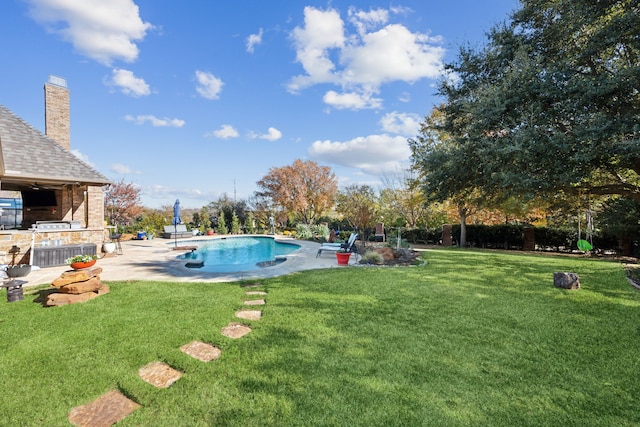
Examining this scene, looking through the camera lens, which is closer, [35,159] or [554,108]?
[554,108]

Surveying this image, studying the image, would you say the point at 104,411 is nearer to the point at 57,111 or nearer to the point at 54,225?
the point at 54,225

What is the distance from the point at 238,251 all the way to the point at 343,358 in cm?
1400

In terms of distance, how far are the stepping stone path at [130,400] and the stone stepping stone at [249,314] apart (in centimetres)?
32

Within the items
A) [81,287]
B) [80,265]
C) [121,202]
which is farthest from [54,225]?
[121,202]

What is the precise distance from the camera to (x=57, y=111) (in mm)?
12016

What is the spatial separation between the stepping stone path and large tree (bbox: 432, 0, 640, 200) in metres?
7.70

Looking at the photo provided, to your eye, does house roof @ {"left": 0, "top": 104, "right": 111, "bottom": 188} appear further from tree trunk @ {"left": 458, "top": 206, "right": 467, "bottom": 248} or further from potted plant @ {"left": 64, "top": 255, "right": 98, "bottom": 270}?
tree trunk @ {"left": 458, "top": 206, "right": 467, "bottom": 248}

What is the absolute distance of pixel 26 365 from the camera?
309 cm

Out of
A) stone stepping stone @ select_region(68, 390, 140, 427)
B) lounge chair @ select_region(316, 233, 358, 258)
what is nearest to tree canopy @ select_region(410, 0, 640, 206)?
lounge chair @ select_region(316, 233, 358, 258)

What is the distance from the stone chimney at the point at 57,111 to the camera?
11.7 meters

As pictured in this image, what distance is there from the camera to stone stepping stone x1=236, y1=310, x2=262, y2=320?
15.0ft

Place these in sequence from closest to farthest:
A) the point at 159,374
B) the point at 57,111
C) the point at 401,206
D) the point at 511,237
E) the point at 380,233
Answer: the point at 159,374, the point at 57,111, the point at 511,237, the point at 380,233, the point at 401,206

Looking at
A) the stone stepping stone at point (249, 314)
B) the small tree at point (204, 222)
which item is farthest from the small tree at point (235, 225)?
the stone stepping stone at point (249, 314)

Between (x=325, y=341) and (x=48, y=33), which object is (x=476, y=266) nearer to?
(x=325, y=341)
